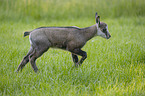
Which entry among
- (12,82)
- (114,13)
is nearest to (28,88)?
(12,82)

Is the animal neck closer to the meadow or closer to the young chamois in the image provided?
the young chamois

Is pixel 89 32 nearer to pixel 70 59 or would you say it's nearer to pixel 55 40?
pixel 55 40

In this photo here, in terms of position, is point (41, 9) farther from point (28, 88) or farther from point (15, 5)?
point (28, 88)

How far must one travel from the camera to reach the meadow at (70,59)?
14.1ft

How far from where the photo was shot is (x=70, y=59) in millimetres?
5984

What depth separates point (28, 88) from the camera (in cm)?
433

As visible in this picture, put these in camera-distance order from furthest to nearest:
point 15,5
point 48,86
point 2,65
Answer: point 15,5, point 2,65, point 48,86

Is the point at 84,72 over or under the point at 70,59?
over

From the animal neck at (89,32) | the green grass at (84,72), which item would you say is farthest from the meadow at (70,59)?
the animal neck at (89,32)

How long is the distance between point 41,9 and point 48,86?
757cm

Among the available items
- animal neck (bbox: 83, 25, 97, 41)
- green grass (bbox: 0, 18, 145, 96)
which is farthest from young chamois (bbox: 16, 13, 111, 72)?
green grass (bbox: 0, 18, 145, 96)

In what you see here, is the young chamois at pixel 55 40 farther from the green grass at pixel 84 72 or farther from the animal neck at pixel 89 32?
the green grass at pixel 84 72

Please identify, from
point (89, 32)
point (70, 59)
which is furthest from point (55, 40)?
point (70, 59)

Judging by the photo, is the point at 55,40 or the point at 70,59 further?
the point at 70,59
